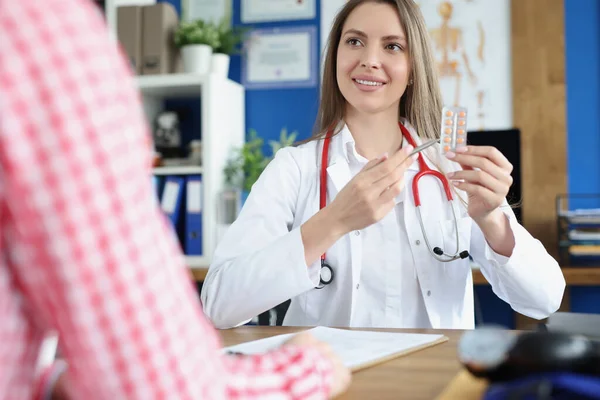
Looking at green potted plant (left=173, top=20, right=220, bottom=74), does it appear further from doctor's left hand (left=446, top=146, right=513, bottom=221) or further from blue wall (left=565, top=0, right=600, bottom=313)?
doctor's left hand (left=446, top=146, right=513, bottom=221)

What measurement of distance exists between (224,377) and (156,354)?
0.24ft

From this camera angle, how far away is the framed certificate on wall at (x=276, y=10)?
3.13m

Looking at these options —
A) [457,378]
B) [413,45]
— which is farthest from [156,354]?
[413,45]

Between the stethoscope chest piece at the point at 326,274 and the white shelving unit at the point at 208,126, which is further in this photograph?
the white shelving unit at the point at 208,126

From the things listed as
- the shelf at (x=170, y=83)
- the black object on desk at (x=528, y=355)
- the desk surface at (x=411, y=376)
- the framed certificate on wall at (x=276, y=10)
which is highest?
the framed certificate on wall at (x=276, y=10)

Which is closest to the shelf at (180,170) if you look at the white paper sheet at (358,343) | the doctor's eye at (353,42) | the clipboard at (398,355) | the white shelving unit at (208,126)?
the white shelving unit at (208,126)

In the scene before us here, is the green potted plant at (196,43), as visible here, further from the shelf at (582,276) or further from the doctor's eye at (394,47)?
the shelf at (582,276)

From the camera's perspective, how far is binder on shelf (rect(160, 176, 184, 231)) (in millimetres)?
2941

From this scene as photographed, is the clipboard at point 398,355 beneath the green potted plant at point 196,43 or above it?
beneath

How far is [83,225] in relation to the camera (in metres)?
0.39

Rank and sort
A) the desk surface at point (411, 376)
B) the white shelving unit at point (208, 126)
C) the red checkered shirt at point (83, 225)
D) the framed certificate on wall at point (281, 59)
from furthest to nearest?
1. the framed certificate on wall at point (281, 59)
2. the white shelving unit at point (208, 126)
3. the desk surface at point (411, 376)
4. the red checkered shirt at point (83, 225)

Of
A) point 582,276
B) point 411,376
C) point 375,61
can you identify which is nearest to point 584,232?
point 582,276

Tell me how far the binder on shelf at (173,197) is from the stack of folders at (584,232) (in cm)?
166

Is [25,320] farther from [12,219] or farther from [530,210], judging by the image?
[530,210]
